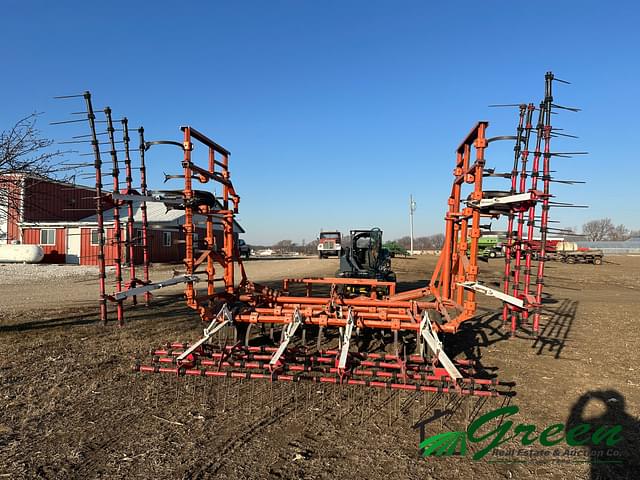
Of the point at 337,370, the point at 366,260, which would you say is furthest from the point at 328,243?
the point at 337,370

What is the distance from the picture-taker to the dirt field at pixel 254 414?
316cm

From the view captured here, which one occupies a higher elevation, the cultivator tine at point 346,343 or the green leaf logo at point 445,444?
the cultivator tine at point 346,343

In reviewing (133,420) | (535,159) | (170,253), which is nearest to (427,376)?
(133,420)

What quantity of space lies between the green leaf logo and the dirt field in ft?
0.29

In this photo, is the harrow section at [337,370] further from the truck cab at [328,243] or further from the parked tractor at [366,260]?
the truck cab at [328,243]

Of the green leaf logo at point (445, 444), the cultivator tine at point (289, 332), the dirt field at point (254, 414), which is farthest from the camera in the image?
the cultivator tine at point (289, 332)

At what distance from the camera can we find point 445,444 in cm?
354

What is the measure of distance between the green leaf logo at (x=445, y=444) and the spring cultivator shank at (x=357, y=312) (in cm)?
45

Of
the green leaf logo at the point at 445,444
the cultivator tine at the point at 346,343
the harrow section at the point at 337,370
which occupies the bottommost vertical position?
the green leaf logo at the point at 445,444

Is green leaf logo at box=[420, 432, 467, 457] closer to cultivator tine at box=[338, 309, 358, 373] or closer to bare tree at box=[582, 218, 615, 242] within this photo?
cultivator tine at box=[338, 309, 358, 373]

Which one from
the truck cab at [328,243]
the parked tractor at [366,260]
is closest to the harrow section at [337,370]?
the parked tractor at [366,260]

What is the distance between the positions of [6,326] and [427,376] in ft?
27.1

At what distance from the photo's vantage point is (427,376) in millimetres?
4203

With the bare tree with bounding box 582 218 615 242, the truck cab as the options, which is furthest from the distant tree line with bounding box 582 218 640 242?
the truck cab
